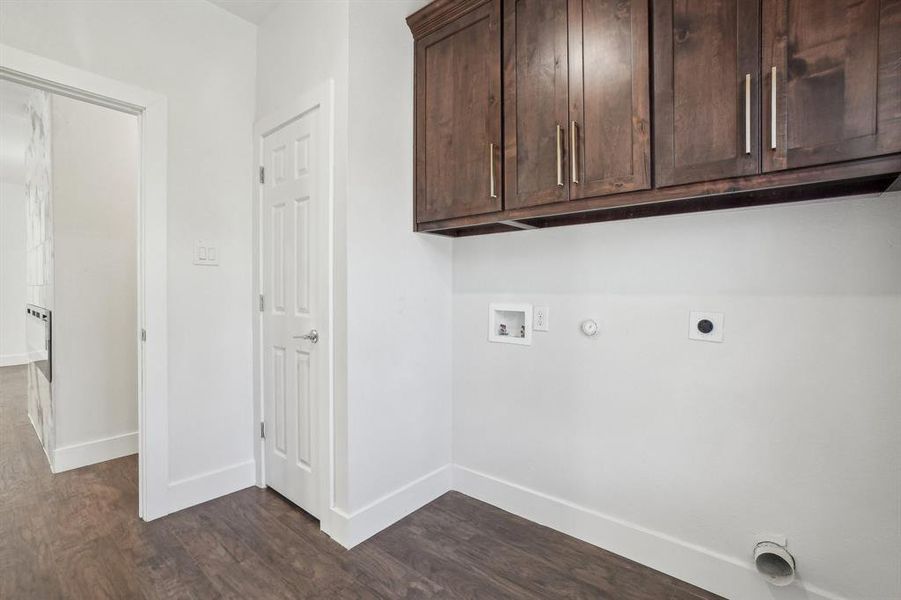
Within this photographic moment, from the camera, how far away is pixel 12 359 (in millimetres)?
6211

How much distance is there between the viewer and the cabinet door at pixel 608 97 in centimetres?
147

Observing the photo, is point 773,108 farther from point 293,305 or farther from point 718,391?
point 293,305

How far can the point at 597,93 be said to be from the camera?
1565mm

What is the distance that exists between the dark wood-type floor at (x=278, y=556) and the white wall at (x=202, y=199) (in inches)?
14.9

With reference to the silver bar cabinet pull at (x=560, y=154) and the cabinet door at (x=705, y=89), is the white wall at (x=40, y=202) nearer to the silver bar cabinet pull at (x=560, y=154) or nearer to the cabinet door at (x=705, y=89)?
the silver bar cabinet pull at (x=560, y=154)

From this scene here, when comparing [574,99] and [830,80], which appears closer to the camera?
[830,80]

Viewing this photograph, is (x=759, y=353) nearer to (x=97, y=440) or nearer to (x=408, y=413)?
(x=408, y=413)

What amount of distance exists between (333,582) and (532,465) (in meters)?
1.04

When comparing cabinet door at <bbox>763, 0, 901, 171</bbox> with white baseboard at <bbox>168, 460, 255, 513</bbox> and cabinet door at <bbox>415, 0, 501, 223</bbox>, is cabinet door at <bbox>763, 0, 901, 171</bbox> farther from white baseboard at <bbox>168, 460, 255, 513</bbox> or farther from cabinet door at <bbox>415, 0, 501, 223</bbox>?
white baseboard at <bbox>168, 460, 255, 513</bbox>

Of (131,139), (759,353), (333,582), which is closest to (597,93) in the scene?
(759,353)

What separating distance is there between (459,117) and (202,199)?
4.89ft

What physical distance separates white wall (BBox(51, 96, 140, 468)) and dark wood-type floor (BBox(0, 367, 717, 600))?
0.63m

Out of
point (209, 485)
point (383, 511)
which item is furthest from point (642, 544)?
point (209, 485)

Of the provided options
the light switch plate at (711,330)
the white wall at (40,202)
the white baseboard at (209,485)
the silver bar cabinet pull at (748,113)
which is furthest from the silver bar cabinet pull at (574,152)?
the white wall at (40,202)
